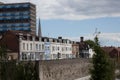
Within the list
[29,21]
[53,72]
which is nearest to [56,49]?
[29,21]

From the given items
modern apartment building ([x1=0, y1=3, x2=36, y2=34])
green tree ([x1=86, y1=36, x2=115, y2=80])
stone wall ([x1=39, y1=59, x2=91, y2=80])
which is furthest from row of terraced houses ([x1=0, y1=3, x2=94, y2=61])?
green tree ([x1=86, y1=36, x2=115, y2=80])

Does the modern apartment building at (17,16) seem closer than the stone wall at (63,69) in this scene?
No

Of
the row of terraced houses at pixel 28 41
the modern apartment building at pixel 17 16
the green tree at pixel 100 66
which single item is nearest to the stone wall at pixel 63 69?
the row of terraced houses at pixel 28 41

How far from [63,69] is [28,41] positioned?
1008 inches

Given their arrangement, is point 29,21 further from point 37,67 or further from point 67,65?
point 37,67

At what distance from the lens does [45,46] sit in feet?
325

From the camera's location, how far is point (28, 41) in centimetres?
8888

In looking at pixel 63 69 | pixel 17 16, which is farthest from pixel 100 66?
pixel 17 16

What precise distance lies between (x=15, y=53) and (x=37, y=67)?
3472 cm

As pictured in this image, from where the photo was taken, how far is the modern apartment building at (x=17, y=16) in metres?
137

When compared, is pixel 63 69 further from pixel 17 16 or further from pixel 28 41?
pixel 17 16

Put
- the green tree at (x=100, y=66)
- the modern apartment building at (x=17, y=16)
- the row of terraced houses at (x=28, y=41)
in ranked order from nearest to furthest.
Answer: the green tree at (x=100, y=66)
the row of terraced houses at (x=28, y=41)
the modern apartment building at (x=17, y=16)

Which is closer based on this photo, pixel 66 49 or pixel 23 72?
pixel 23 72

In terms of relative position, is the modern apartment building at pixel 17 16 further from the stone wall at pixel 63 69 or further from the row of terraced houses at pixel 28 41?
the stone wall at pixel 63 69
